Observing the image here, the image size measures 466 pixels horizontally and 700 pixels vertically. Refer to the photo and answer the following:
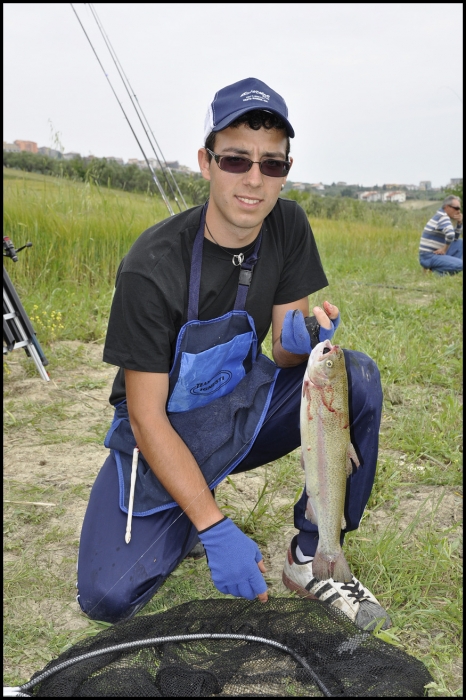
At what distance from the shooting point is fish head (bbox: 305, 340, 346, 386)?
87.5 inches

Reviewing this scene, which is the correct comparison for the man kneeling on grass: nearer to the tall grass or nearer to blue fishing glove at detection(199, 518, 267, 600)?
blue fishing glove at detection(199, 518, 267, 600)

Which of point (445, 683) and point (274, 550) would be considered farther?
point (274, 550)

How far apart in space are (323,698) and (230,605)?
0.53 meters

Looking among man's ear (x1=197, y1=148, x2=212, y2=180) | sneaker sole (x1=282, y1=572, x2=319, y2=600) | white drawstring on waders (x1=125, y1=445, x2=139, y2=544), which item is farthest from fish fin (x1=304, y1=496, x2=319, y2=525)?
man's ear (x1=197, y1=148, x2=212, y2=180)

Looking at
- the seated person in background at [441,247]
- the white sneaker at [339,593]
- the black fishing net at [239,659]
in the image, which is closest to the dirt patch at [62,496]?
the white sneaker at [339,593]

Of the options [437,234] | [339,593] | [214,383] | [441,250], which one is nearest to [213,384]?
[214,383]

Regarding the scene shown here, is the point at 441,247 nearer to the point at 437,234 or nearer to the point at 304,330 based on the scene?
the point at 437,234

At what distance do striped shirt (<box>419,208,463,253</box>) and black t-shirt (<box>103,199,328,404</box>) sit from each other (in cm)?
873

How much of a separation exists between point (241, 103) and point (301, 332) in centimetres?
96

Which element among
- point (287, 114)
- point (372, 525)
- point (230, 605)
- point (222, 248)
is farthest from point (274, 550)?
point (287, 114)

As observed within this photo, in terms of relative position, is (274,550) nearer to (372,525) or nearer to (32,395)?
(372,525)

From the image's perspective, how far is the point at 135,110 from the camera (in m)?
5.57

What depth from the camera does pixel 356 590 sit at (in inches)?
102

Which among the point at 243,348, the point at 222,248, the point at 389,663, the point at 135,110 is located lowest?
the point at 389,663
